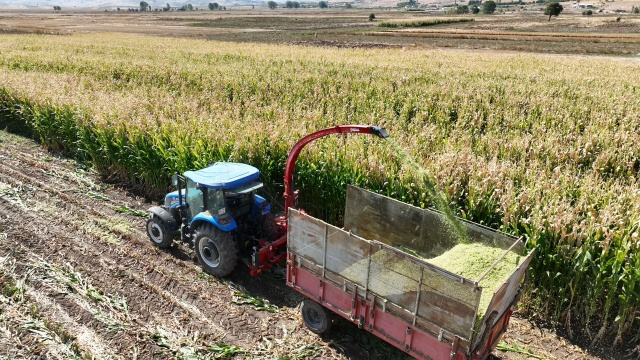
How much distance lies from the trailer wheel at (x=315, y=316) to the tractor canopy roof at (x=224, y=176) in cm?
213

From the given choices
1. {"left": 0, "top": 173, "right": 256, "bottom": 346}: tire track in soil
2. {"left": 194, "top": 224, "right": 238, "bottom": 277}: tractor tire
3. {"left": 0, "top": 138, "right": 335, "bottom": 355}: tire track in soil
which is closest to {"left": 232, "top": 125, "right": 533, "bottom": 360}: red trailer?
{"left": 194, "top": 224, "right": 238, "bottom": 277}: tractor tire

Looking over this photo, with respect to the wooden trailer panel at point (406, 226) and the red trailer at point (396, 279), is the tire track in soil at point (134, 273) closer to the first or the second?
the red trailer at point (396, 279)

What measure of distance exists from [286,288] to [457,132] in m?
7.32

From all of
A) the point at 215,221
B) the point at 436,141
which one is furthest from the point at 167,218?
the point at 436,141

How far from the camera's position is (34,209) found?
947 centimetres

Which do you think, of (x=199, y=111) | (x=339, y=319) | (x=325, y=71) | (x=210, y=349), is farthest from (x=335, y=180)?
(x=325, y=71)

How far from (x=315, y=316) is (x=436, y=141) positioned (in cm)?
630

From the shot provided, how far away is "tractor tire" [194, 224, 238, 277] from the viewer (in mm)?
6785

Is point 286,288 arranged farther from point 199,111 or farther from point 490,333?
point 199,111

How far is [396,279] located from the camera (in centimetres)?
495

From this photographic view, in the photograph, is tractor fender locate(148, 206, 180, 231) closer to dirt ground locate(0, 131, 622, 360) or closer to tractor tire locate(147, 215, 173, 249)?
tractor tire locate(147, 215, 173, 249)

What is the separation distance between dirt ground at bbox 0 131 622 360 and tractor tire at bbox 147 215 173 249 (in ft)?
0.62

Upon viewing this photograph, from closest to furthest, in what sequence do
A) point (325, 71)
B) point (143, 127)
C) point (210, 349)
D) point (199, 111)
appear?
point (210, 349) < point (143, 127) < point (199, 111) < point (325, 71)

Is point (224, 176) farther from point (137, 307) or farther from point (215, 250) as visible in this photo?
point (137, 307)
